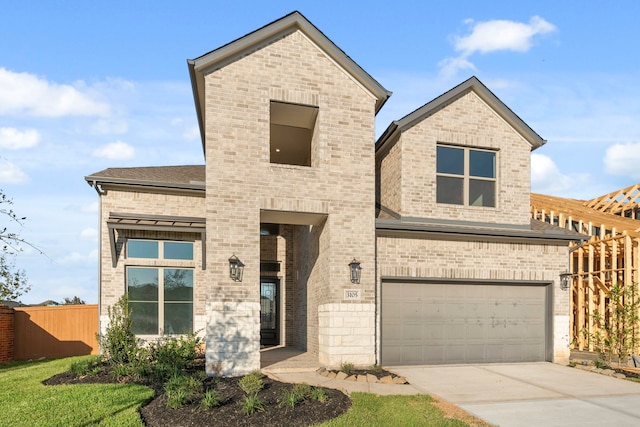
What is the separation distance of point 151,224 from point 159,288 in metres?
1.94

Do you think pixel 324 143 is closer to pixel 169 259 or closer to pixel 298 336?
pixel 169 259

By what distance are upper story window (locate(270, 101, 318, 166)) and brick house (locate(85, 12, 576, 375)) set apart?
12 centimetres

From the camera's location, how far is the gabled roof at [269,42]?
38.0 feet

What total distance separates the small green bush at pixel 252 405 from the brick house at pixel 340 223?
3154 mm

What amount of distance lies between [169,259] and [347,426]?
8449 mm

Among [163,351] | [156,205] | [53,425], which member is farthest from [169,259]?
[53,425]

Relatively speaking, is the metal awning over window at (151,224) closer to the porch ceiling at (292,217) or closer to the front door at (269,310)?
the porch ceiling at (292,217)

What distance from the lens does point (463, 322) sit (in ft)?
44.0

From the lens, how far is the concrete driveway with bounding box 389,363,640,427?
311 inches

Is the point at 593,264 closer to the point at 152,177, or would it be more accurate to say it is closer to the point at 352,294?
A: the point at 352,294

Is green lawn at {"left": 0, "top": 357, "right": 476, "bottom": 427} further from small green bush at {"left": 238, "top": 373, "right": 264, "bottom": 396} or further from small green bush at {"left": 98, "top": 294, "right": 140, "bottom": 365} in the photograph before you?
small green bush at {"left": 238, "top": 373, "right": 264, "bottom": 396}

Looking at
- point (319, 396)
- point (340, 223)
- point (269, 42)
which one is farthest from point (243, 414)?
point (269, 42)

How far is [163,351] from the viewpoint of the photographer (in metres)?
10.8

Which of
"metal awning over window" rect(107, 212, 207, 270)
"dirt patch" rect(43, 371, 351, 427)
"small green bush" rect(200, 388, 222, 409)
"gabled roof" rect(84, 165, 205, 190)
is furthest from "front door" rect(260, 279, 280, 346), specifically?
"small green bush" rect(200, 388, 222, 409)
